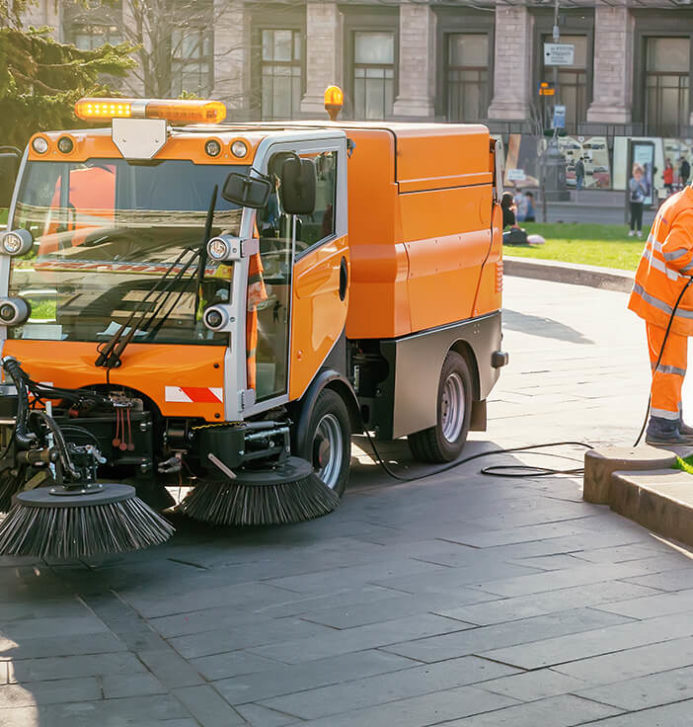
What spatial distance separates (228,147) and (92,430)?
159cm

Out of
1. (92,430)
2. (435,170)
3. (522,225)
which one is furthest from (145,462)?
(522,225)

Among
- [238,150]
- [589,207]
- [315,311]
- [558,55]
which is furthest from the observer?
[589,207]

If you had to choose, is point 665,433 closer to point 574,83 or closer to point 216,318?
point 216,318

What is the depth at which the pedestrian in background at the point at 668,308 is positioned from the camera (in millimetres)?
10117

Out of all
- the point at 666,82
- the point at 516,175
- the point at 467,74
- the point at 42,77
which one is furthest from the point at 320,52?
the point at 42,77

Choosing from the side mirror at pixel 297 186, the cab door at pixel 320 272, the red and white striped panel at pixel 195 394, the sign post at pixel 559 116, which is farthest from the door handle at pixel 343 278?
the sign post at pixel 559 116

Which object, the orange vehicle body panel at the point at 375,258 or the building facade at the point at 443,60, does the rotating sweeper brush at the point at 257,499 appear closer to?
the orange vehicle body panel at the point at 375,258

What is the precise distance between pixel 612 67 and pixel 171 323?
43345 mm

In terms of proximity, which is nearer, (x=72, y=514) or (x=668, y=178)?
(x=72, y=514)

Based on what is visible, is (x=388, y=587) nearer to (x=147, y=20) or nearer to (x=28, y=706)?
(x=28, y=706)

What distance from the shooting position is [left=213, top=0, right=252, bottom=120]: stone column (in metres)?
51.4

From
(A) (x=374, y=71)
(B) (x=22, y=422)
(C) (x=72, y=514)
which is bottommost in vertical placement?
(C) (x=72, y=514)

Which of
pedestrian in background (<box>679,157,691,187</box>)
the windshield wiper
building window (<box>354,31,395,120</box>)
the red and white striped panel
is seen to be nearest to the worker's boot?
the red and white striped panel

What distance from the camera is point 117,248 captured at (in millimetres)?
8117
